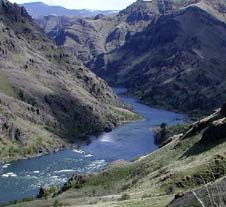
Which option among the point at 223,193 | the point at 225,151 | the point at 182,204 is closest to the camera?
the point at 223,193

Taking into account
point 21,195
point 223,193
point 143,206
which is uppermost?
point 223,193

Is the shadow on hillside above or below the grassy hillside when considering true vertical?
above

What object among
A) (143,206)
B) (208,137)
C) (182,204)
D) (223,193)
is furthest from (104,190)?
(223,193)

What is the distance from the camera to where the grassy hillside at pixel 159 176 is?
89.5 metres

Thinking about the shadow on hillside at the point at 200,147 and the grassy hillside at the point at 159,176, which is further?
the shadow on hillside at the point at 200,147

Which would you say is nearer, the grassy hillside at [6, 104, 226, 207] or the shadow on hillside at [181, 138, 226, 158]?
the grassy hillside at [6, 104, 226, 207]

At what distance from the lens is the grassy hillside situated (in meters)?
89.5

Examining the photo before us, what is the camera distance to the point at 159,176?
339ft

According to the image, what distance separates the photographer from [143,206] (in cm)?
7100

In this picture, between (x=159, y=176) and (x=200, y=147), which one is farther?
(x=200, y=147)

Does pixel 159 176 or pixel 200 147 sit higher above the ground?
pixel 200 147

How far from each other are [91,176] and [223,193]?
9211 centimetres

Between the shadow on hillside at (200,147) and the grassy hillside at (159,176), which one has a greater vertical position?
the shadow on hillside at (200,147)

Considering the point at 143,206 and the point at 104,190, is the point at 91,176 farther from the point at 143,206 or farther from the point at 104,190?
the point at 143,206
